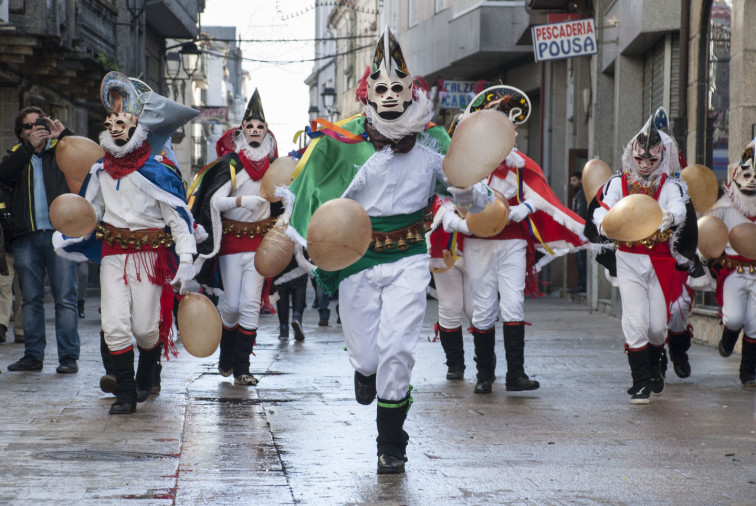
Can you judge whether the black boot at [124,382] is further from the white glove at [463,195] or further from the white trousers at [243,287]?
the white glove at [463,195]

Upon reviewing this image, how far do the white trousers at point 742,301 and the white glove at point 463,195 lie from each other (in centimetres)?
370

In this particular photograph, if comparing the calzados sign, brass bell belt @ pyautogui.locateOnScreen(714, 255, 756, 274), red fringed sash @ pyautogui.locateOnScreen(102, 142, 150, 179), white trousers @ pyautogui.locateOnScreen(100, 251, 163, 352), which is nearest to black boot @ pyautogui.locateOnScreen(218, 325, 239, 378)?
white trousers @ pyautogui.locateOnScreen(100, 251, 163, 352)

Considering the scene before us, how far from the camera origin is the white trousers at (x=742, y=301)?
8.64 metres

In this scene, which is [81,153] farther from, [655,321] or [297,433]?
[655,321]

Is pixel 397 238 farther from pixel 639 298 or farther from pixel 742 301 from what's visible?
pixel 742 301

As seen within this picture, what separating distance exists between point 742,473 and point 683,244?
2.82 metres

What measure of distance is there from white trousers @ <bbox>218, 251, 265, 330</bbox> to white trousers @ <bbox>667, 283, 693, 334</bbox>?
318 cm

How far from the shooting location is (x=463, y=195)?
5.72 m

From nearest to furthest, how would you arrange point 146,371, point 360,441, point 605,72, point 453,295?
point 360,441, point 146,371, point 453,295, point 605,72

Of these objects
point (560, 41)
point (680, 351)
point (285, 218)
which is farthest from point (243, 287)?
point (560, 41)

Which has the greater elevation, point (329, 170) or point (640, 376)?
point (329, 170)

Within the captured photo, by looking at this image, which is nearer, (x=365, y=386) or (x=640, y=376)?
(x=365, y=386)

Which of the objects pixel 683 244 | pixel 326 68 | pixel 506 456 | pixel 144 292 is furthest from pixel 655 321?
pixel 326 68

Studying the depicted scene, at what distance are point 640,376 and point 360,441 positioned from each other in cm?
237
